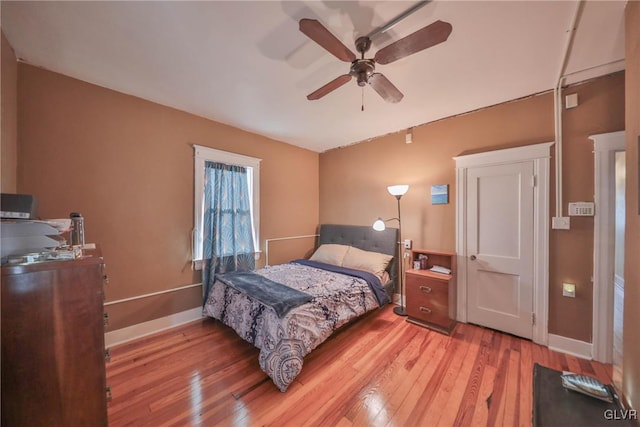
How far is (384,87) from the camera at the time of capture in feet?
5.51

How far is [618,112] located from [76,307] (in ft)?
12.6

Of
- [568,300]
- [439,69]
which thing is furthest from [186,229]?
[568,300]

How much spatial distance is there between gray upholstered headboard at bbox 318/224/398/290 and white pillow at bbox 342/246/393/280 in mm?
120

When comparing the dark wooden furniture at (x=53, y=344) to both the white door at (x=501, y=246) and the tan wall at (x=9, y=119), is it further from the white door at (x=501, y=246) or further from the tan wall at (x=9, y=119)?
the white door at (x=501, y=246)

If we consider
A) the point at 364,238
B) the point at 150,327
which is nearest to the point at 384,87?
the point at 364,238

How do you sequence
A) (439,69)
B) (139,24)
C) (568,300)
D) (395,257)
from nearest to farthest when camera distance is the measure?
(139,24), (439,69), (568,300), (395,257)

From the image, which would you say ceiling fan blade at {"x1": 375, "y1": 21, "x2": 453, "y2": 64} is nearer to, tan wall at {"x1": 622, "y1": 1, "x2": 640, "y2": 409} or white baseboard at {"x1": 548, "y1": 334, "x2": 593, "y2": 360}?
tan wall at {"x1": 622, "y1": 1, "x2": 640, "y2": 409}

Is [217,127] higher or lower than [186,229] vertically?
higher

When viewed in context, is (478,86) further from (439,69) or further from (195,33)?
(195,33)

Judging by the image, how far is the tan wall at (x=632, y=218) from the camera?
122 cm

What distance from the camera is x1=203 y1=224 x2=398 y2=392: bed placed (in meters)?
1.81

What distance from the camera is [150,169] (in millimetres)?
2479

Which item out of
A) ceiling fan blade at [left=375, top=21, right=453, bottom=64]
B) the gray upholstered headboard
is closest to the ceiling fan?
ceiling fan blade at [left=375, top=21, right=453, bottom=64]

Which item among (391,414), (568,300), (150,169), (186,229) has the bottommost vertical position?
(391,414)
